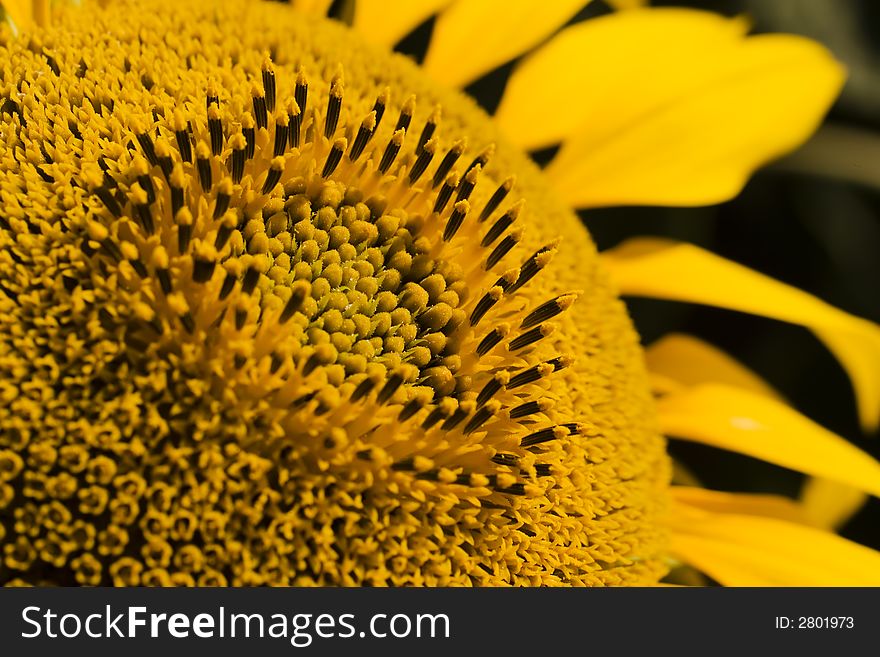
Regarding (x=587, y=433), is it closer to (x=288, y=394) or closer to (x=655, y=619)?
(x=655, y=619)

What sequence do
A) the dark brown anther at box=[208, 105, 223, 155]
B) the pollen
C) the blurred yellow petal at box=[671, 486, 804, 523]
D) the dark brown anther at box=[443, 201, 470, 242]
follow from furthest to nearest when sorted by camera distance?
the blurred yellow petal at box=[671, 486, 804, 523]
the dark brown anther at box=[443, 201, 470, 242]
the dark brown anther at box=[208, 105, 223, 155]
the pollen

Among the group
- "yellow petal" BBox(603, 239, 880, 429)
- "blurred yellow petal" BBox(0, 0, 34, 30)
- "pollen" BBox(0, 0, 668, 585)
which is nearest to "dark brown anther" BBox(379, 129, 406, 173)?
"pollen" BBox(0, 0, 668, 585)

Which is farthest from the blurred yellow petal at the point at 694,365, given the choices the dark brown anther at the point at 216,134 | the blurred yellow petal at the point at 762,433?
the dark brown anther at the point at 216,134

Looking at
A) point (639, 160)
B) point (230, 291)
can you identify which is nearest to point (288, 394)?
point (230, 291)

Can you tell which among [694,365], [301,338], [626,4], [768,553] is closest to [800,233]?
[694,365]

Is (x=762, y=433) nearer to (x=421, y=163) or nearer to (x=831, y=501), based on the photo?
(x=831, y=501)

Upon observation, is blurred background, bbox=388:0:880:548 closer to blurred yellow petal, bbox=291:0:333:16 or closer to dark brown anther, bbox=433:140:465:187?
blurred yellow petal, bbox=291:0:333:16
